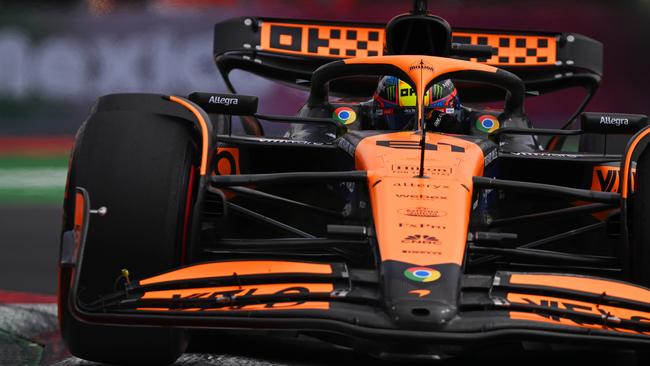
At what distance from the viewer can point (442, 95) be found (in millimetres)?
5145

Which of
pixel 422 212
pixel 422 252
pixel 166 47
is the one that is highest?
pixel 166 47

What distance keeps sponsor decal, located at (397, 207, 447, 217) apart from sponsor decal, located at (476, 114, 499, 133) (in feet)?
6.46

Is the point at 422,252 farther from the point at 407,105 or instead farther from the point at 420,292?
the point at 407,105

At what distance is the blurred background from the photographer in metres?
11.2

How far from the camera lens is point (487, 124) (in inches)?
213

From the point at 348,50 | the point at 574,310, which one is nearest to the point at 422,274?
the point at 574,310

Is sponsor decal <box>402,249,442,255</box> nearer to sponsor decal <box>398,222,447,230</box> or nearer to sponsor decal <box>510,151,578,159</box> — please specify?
sponsor decal <box>398,222,447,230</box>

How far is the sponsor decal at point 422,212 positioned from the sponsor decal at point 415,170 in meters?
0.24

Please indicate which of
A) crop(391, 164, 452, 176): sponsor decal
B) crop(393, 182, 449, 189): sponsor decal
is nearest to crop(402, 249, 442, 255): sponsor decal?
crop(393, 182, 449, 189): sponsor decal

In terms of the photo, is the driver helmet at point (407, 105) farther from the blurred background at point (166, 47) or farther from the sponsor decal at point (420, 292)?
the blurred background at point (166, 47)

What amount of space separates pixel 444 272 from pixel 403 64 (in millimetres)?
Answer: 1680

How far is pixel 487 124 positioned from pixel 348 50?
1619 millimetres

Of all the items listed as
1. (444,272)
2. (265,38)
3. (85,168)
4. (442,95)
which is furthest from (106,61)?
(444,272)

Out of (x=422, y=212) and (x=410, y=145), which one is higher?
(x=410, y=145)
